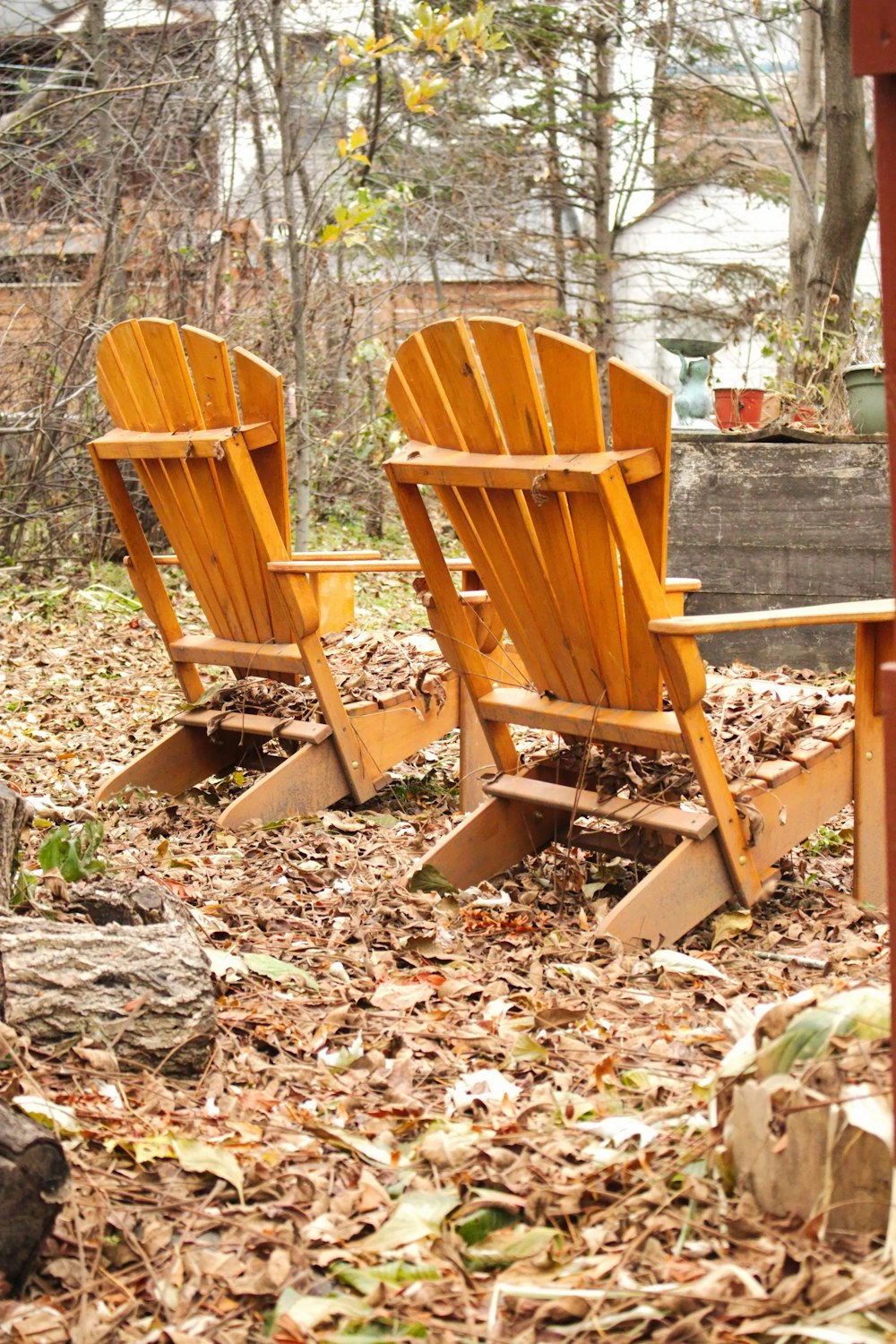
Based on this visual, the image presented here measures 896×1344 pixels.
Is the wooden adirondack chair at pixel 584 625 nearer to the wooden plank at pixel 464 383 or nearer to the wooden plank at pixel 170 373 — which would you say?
the wooden plank at pixel 464 383

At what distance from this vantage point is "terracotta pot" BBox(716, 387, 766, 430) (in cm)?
752

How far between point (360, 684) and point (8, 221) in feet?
19.4

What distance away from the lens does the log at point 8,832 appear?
2.64m

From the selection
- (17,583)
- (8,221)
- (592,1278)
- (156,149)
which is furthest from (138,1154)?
(156,149)

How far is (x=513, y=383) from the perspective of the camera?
2.94 meters

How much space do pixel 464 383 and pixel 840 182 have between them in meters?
6.96

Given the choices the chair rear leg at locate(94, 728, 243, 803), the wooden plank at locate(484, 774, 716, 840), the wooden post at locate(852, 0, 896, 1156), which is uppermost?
the wooden post at locate(852, 0, 896, 1156)

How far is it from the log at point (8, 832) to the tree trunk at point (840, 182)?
721cm

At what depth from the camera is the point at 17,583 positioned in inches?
324

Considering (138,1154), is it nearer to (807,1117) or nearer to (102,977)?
(102,977)

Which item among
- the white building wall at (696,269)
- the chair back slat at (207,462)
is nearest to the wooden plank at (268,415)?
the chair back slat at (207,462)

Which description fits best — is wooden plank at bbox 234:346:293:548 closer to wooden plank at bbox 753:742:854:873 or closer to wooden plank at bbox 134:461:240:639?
wooden plank at bbox 134:461:240:639

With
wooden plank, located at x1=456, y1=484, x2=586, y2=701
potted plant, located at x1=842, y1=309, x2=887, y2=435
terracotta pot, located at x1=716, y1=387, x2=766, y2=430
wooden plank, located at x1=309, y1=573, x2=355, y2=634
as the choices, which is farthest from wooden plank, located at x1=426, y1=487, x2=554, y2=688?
terracotta pot, located at x1=716, y1=387, x2=766, y2=430

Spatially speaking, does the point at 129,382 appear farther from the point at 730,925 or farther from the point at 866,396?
the point at 866,396
